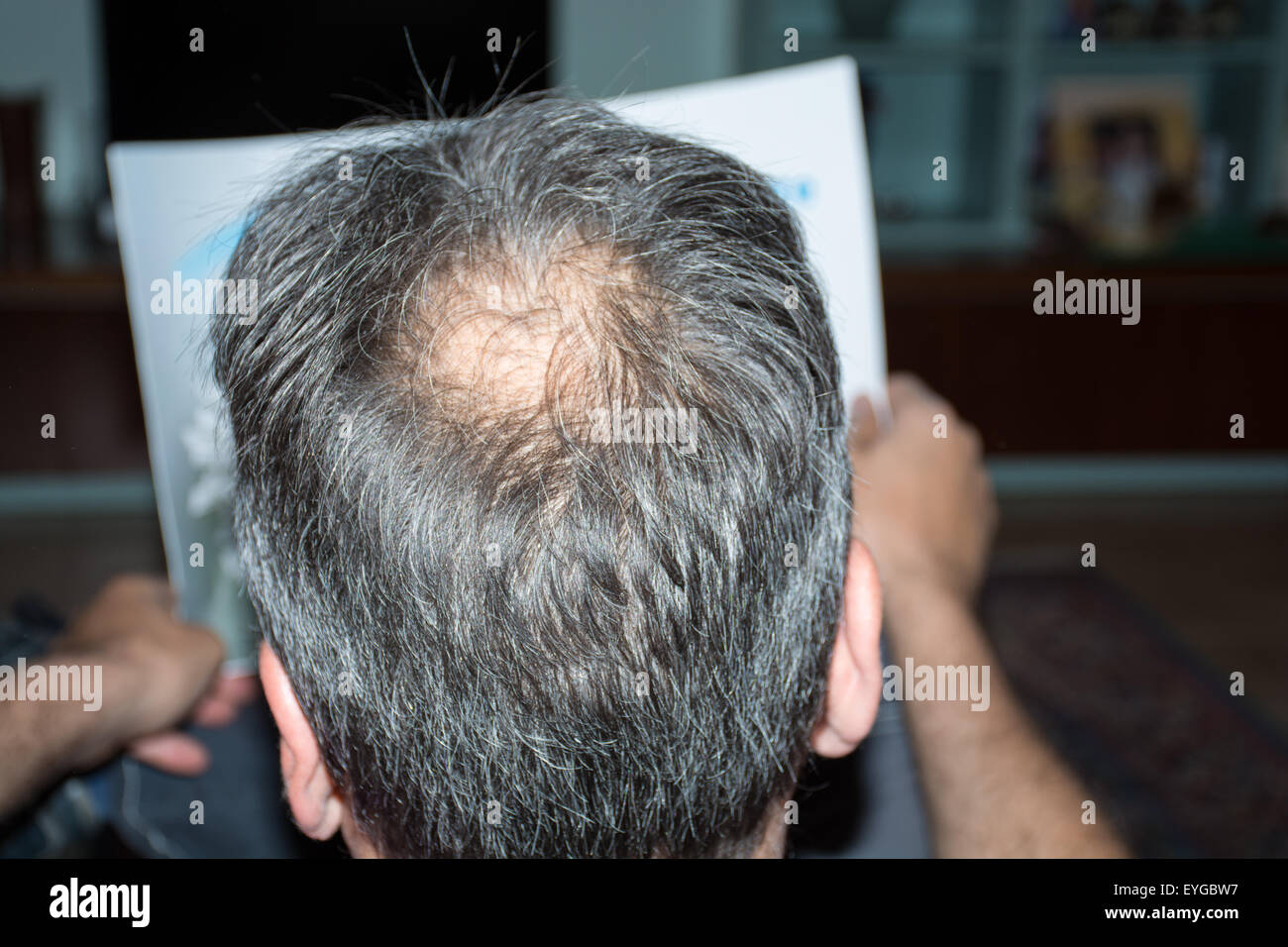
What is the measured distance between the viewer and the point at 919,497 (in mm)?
832

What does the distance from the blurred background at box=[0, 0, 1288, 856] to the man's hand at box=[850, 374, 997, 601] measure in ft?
3.30

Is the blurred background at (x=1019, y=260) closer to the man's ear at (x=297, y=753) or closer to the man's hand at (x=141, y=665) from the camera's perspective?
the man's hand at (x=141, y=665)

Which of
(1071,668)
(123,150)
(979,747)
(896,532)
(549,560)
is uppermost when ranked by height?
(123,150)

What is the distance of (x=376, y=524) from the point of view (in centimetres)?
48

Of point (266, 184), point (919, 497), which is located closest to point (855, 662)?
point (919, 497)

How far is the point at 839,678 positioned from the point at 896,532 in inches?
10.3

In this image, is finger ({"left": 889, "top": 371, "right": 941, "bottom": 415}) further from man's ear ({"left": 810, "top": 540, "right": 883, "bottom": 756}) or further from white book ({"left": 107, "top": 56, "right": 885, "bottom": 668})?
man's ear ({"left": 810, "top": 540, "right": 883, "bottom": 756})

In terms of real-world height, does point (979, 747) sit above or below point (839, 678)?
below

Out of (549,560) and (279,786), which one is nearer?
(549,560)

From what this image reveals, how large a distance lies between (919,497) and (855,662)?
0.31 m

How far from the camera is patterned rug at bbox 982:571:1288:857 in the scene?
1.51m
